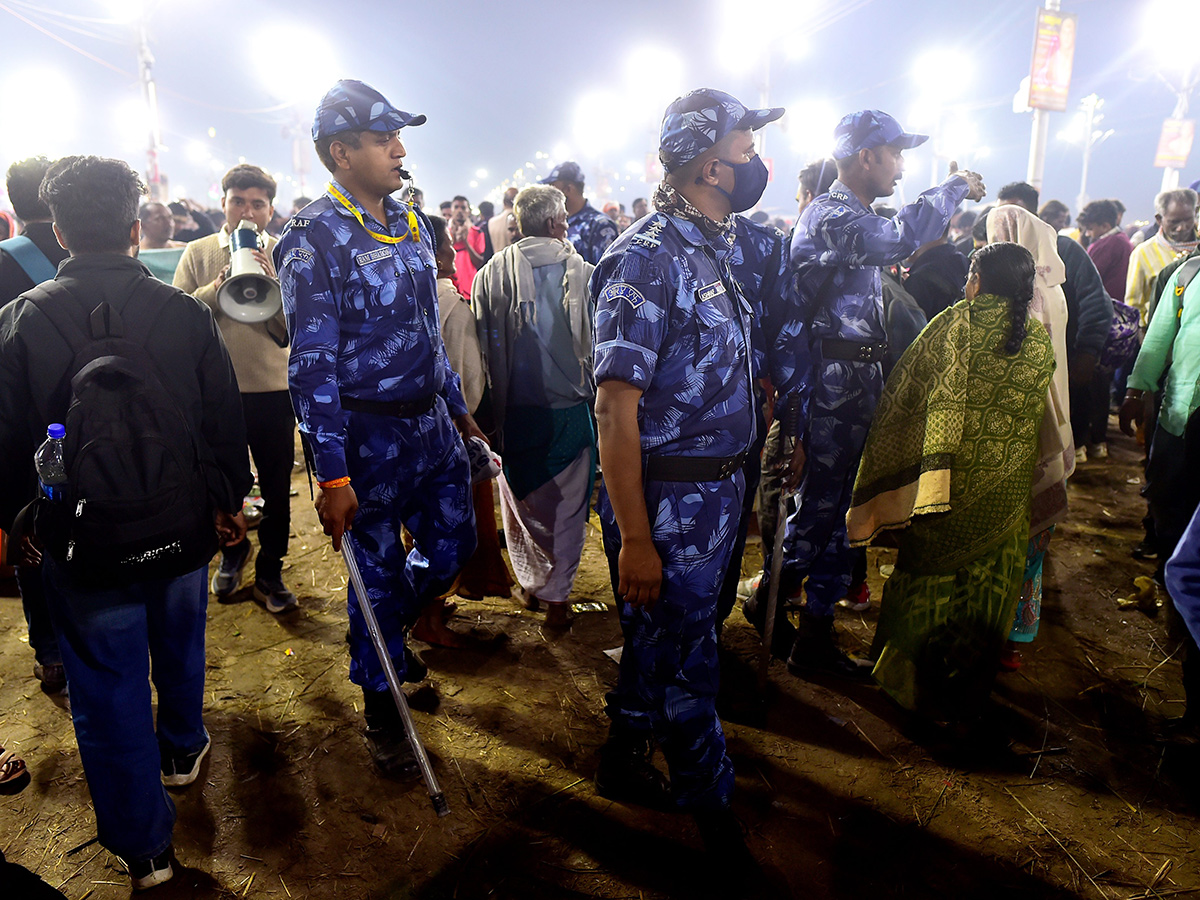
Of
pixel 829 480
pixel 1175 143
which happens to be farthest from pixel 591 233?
pixel 1175 143

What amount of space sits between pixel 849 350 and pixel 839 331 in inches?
4.3

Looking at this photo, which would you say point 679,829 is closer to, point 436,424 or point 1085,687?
point 436,424

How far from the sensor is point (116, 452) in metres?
2.15

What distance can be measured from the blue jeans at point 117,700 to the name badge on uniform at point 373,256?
1.35 metres

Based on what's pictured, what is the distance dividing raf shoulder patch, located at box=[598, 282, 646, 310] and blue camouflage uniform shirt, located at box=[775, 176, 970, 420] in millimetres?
1456

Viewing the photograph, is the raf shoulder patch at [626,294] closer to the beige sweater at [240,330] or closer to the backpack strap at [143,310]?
the backpack strap at [143,310]

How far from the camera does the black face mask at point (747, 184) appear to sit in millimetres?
2439

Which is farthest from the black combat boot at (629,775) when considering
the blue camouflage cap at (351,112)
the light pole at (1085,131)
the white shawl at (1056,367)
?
the light pole at (1085,131)

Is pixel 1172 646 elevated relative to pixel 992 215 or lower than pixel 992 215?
lower

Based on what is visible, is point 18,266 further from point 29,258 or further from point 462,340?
point 462,340

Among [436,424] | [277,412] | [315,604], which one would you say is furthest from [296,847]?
[277,412]

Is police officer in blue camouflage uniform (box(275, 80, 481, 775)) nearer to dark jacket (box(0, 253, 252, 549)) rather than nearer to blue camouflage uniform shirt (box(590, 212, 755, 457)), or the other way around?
dark jacket (box(0, 253, 252, 549))

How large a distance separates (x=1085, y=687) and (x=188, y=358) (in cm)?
433

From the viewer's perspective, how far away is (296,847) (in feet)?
8.79
